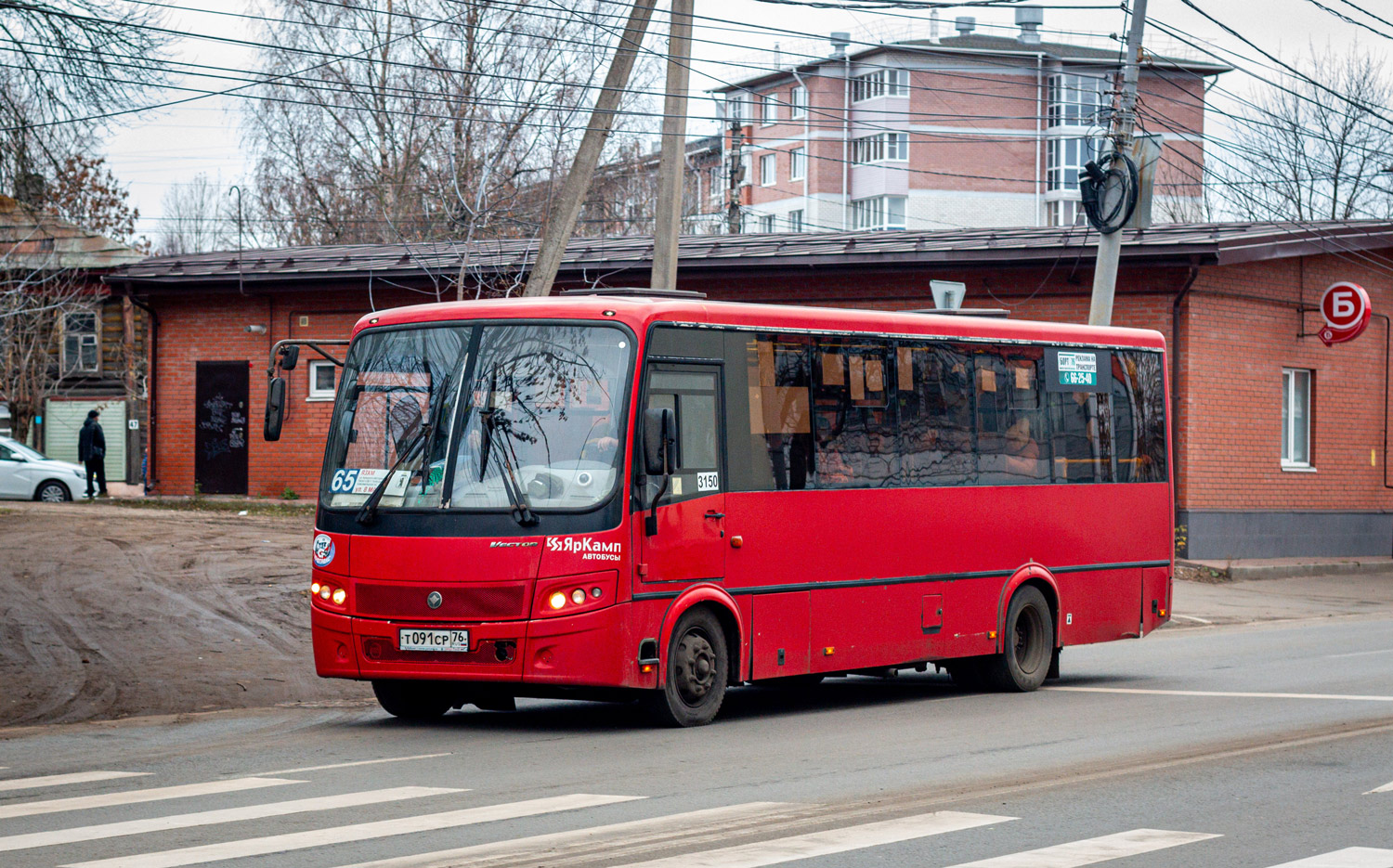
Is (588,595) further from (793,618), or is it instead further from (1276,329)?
(1276,329)

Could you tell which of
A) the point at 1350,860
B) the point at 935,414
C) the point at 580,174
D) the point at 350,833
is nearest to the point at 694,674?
the point at 935,414

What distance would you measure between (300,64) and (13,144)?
2549cm

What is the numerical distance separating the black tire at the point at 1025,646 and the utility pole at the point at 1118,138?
626 centimetres

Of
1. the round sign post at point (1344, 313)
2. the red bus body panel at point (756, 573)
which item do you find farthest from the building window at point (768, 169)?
the red bus body panel at point (756, 573)

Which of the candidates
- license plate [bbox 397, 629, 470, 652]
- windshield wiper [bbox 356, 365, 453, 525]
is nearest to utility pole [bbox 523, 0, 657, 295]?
windshield wiper [bbox 356, 365, 453, 525]

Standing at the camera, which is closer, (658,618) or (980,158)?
(658,618)

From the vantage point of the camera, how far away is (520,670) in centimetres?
1035

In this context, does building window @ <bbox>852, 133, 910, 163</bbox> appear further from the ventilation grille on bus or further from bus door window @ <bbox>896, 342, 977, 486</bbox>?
the ventilation grille on bus

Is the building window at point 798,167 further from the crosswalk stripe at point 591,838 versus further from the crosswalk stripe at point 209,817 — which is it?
the crosswalk stripe at point 591,838

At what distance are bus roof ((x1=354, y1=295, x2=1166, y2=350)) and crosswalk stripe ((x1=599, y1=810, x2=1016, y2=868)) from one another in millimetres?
4240

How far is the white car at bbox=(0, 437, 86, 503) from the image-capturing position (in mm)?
33062

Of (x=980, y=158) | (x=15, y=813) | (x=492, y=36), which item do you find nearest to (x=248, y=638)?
(x=15, y=813)

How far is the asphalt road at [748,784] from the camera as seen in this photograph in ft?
22.6

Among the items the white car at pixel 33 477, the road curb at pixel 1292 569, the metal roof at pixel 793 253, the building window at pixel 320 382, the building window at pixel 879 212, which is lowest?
the road curb at pixel 1292 569
